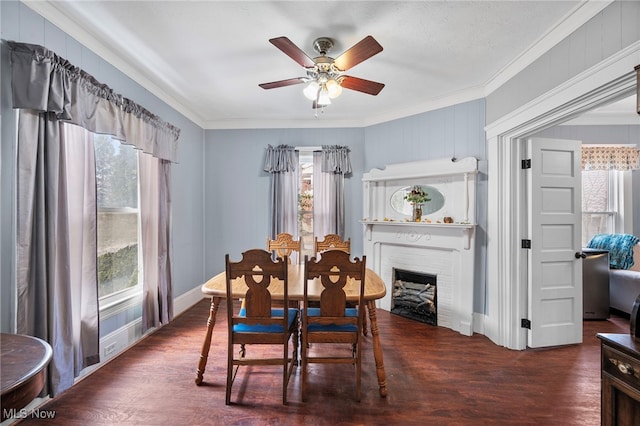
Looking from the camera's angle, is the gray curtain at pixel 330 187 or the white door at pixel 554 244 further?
the gray curtain at pixel 330 187

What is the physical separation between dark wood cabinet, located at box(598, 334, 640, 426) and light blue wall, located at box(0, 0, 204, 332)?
3.13 m

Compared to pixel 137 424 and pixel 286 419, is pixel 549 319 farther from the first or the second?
pixel 137 424

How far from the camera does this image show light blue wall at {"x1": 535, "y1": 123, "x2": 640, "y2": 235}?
151 inches

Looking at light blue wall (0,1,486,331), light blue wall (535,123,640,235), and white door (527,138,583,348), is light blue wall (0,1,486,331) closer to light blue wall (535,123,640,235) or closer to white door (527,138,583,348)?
white door (527,138,583,348)

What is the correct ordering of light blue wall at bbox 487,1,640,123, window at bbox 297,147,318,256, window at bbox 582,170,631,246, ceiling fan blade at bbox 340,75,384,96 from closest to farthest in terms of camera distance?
light blue wall at bbox 487,1,640,123
ceiling fan blade at bbox 340,75,384,96
window at bbox 582,170,631,246
window at bbox 297,147,318,256

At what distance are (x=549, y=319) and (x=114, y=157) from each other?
14.7ft

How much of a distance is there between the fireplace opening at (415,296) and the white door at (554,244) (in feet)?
3.15

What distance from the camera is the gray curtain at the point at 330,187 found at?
4.17 metres

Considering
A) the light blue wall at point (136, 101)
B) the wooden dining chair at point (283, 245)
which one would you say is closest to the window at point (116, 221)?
the light blue wall at point (136, 101)

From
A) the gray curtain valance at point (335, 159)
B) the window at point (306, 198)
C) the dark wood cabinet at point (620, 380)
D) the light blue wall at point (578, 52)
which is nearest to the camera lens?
the dark wood cabinet at point (620, 380)

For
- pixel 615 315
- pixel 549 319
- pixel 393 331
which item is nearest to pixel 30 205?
pixel 393 331

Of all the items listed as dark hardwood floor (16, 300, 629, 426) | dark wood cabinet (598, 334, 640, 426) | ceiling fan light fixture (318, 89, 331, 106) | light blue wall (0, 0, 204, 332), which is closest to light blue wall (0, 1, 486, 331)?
light blue wall (0, 0, 204, 332)

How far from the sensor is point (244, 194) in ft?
14.3

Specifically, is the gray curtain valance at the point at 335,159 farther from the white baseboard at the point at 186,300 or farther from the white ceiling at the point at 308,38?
the white baseboard at the point at 186,300
